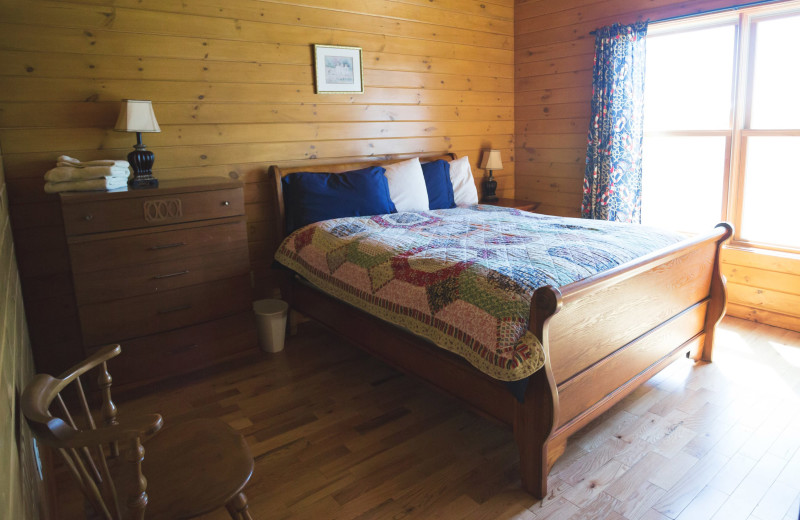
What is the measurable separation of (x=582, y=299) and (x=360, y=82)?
95.2 inches

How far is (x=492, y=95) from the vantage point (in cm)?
451

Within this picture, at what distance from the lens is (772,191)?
3.41m

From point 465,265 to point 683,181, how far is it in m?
2.55

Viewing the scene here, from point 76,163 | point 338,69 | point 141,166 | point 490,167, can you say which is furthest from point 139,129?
point 490,167

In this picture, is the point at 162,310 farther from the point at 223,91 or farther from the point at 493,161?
the point at 493,161

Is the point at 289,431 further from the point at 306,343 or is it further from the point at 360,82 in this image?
the point at 360,82

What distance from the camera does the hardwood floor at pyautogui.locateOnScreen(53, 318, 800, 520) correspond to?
1.84 m

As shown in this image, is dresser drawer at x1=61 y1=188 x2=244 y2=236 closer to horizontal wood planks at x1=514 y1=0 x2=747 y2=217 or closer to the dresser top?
the dresser top

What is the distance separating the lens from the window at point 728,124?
10.7ft


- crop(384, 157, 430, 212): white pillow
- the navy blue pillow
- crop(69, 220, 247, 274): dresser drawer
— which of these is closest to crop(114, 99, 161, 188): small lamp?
crop(69, 220, 247, 274): dresser drawer

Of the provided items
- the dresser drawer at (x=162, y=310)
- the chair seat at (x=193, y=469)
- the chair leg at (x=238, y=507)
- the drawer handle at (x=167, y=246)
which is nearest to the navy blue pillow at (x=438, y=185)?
the dresser drawer at (x=162, y=310)

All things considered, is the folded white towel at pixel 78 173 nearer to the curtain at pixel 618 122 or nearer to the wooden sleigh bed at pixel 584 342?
the wooden sleigh bed at pixel 584 342

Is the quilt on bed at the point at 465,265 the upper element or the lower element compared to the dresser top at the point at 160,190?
lower

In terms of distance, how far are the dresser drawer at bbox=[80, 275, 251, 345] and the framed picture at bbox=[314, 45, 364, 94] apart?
143 cm
